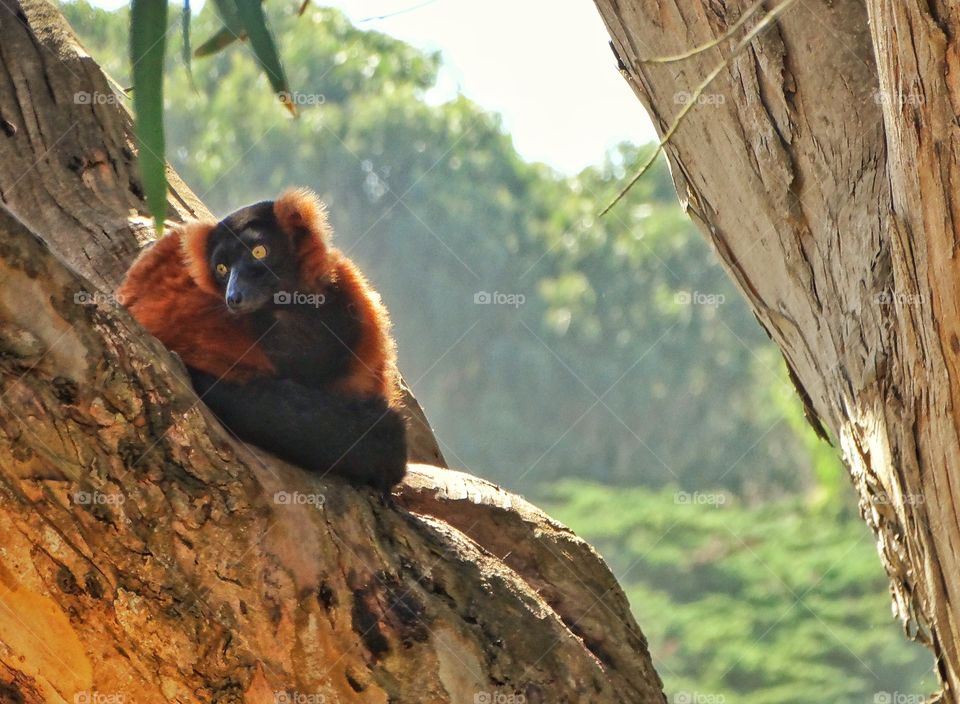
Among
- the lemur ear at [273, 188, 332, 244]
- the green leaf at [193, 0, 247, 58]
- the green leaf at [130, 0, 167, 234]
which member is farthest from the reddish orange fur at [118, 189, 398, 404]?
the green leaf at [193, 0, 247, 58]

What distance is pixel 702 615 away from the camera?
690 inches

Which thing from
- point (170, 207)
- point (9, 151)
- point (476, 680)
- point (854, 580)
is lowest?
point (854, 580)

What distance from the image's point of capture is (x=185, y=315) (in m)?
3.52

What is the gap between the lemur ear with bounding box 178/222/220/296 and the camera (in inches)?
146

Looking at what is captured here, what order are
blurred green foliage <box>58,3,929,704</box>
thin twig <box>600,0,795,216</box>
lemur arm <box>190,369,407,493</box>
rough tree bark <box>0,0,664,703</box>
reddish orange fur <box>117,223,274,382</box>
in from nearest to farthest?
thin twig <box>600,0,795,216</box> < rough tree bark <box>0,0,664,703</box> < lemur arm <box>190,369,407,493</box> < reddish orange fur <box>117,223,274,382</box> < blurred green foliage <box>58,3,929,704</box>

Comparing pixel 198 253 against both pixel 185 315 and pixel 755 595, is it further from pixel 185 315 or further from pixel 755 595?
pixel 755 595

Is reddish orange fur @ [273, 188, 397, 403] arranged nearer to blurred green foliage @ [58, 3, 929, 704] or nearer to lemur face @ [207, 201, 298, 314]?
lemur face @ [207, 201, 298, 314]

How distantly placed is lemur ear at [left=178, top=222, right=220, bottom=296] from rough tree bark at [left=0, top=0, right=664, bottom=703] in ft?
3.47

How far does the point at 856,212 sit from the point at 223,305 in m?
2.03

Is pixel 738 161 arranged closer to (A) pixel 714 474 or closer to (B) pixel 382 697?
(B) pixel 382 697

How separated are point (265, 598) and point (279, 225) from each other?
1.91 meters

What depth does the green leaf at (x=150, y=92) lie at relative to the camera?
3.43 meters

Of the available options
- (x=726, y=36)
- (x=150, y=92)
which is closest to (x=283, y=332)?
(x=150, y=92)

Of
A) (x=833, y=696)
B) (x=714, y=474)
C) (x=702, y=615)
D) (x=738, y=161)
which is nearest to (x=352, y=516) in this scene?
(x=738, y=161)
